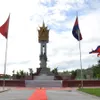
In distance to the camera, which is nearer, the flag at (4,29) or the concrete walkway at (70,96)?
the concrete walkway at (70,96)

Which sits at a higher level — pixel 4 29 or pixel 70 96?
pixel 4 29

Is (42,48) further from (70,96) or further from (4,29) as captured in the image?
(70,96)

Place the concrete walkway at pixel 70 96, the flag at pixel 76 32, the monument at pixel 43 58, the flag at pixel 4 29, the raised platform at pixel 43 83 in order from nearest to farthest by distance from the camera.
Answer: the concrete walkway at pixel 70 96 → the flag at pixel 4 29 → the flag at pixel 76 32 → the raised platform at pixel 43 83 → the monument at pixel 43 58

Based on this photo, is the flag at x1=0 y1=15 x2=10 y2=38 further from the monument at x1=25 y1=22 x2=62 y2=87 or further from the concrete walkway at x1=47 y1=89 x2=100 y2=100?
the monument at x1=25 y1=22 x2=62 y2=87

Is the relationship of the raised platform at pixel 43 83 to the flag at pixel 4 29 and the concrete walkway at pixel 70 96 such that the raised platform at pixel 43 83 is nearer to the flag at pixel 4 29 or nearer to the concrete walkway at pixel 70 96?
the flag at pixel 4 29

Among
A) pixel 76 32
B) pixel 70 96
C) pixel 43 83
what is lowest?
pixel 70 96

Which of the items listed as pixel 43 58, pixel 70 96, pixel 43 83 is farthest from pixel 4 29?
pixel 43 58

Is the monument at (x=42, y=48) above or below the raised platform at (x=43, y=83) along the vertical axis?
above

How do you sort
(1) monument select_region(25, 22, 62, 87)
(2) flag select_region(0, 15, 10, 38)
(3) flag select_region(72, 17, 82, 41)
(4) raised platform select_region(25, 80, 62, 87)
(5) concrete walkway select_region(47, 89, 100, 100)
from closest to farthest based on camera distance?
(5) concrete walkway select_region(47, 89, 100, 100) < (2) flag select_region(0, 15, 10, 38) < (3) flag select_region(72, 17, 82, 41) < (4) raised platform select_region(25, 80, 62, 87) < (1) monument select_region(25, 22, 62, 87)

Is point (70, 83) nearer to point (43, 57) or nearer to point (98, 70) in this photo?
point (43, 57)

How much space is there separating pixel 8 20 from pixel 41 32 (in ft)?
137

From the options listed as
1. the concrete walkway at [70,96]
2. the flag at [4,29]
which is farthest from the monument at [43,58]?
the concrete walkway at [70,96]

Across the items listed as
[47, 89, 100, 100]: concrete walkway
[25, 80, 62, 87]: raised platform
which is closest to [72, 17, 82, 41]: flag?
[47, 89, 100, 100]: concrete walkway

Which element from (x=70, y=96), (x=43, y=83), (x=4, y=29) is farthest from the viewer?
(x=43, y=83)
